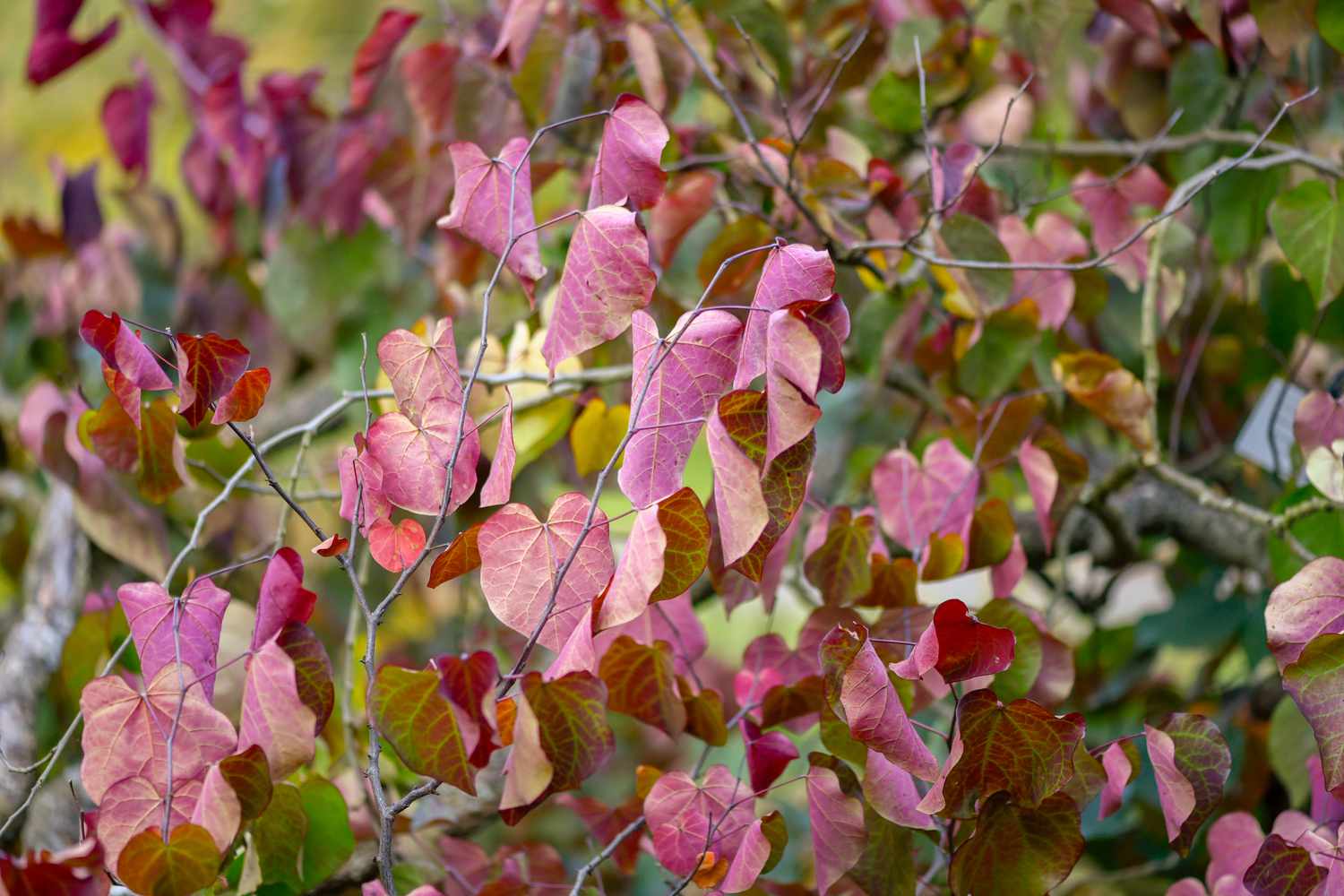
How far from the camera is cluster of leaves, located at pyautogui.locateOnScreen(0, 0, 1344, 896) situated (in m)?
0.51

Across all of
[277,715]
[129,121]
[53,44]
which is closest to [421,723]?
[277,715]

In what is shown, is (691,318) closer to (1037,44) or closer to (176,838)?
(176,838)

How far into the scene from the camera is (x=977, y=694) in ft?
1.71

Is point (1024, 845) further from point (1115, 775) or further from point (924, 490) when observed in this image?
point (924, 490)

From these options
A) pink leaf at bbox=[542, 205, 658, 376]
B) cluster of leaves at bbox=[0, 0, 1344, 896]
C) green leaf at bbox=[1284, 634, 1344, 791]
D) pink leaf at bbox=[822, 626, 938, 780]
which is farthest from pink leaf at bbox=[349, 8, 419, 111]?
green leaf at bbox=[1284, 634, 1344, 791]

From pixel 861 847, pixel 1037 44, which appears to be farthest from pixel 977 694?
pixel 1037 44

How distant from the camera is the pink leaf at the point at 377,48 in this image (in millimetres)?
998

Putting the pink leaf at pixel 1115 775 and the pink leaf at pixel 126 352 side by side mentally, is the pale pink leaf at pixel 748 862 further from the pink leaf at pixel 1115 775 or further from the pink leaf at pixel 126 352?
the pink leaf at pixel 126 352

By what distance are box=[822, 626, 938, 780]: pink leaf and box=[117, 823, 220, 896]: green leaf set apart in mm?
288

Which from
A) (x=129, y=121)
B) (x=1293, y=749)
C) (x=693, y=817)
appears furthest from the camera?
(x=129, y=121)

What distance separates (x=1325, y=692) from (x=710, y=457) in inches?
12.4

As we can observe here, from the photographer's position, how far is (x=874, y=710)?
0.50 metres

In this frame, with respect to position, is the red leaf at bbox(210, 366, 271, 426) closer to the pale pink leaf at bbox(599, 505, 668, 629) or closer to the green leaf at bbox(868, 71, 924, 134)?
the pale pink leaf at bbox(599, 505, 668, 629)

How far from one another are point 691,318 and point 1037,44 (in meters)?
0.71
